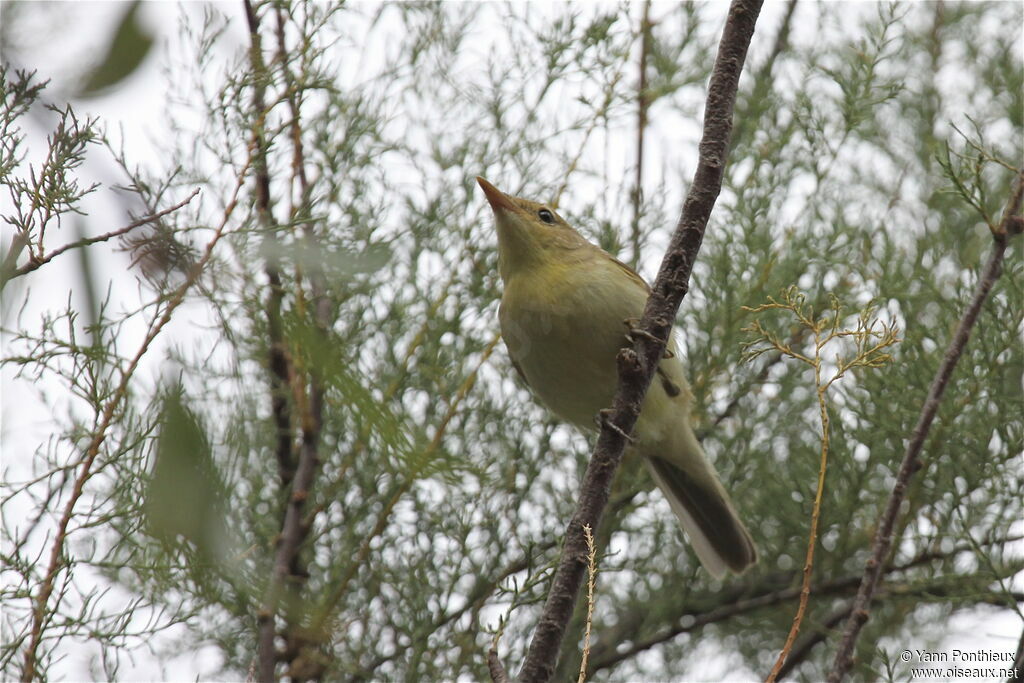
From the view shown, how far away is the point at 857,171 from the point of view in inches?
167

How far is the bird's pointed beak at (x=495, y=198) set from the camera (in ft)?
10.5

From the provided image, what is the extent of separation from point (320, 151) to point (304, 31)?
555 millimetres

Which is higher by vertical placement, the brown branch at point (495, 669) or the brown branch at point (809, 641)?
the brown branch at point (809, 641)

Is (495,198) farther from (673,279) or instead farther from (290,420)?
(673,279)

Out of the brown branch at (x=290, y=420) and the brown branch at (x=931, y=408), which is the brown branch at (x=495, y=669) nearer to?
the brown branch at (x=290, y=420)

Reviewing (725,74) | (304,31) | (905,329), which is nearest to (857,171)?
(905,329)

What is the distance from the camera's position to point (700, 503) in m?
3.62

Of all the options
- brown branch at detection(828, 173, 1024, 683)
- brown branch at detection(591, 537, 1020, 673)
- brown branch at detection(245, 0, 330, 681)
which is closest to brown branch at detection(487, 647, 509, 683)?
brown branch at detection(245, 0, 330, 681)

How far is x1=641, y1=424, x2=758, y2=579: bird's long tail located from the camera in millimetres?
3461

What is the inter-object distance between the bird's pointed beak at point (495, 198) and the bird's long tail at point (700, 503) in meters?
0.94

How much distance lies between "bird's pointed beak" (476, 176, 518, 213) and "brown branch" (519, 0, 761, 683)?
101 cm

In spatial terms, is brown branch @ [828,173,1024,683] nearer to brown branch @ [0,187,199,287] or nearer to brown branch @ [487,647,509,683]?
brown branch @ [487,647,509,683]

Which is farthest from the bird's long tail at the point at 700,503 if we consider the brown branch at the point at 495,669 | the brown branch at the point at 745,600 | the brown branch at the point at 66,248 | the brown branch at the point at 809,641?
the brown branch at the point at 66,248

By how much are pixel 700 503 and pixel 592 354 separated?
0.66 metres
